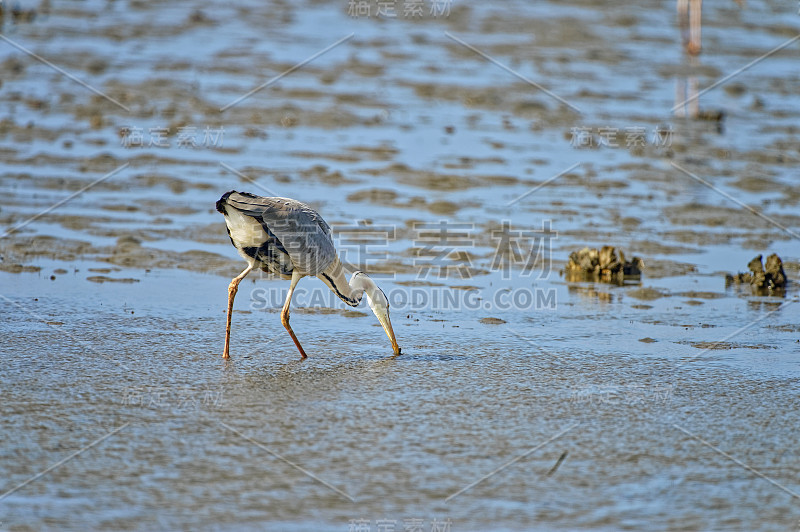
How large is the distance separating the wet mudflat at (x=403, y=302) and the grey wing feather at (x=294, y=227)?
63cm

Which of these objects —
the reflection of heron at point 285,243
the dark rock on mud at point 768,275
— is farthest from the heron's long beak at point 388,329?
the dark rock on mud at point 768,275

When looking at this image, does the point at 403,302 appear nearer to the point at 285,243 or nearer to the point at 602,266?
the point at 285,243

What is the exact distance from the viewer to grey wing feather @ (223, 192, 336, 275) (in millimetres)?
6953

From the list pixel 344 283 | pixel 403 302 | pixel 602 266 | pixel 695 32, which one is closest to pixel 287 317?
pixel 344 283

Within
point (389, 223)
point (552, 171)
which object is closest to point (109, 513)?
point (389, 223)

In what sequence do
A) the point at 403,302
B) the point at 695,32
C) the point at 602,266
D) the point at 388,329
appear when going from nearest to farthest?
the point at 388,329
the point at 403,302
the point at 602,266
the point at 695,32

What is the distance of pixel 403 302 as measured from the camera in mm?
8359

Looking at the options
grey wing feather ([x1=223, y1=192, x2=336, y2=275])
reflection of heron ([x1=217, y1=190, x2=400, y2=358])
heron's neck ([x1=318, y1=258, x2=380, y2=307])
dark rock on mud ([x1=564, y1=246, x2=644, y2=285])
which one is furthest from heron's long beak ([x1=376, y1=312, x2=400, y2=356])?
dark rock on mud ([x1=564, y1=246, x2=644, y2=285])

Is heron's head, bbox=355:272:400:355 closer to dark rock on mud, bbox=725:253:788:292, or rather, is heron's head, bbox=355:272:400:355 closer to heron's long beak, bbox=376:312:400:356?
heron's long beak, bbox=376:312:400:356

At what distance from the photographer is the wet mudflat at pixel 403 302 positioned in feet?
16.2

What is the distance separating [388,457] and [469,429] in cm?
63

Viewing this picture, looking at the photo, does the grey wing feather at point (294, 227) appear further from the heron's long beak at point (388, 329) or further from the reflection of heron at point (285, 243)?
the heron's long beak at point (388, 329)

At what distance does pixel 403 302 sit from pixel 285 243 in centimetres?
160

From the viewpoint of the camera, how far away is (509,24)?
907 inches
